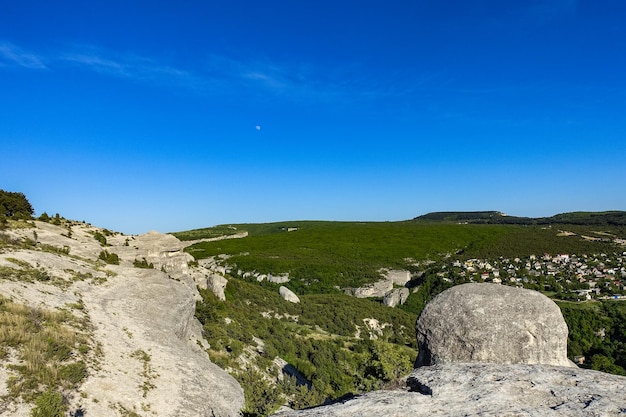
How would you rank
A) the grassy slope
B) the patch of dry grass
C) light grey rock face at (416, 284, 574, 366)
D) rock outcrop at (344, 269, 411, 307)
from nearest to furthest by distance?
1. the patch of dry grass
2. light grey rock face at (416, 284, 574, 366)
3. rock outcrop at (344, 269, 411, 307)
4. the grassy slope

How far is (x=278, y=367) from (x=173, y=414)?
15.2 meters

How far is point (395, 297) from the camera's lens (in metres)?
69.3

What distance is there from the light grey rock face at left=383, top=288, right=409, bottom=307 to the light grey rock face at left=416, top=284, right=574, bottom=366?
50525 millimetres

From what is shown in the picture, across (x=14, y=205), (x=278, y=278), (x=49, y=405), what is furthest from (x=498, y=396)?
(x=278, y=278)

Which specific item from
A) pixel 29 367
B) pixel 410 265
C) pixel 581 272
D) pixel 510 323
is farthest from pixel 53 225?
pixel 581 272

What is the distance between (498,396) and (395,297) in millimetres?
65079

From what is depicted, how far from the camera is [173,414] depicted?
14094mm

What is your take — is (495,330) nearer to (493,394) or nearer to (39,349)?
(493,394)

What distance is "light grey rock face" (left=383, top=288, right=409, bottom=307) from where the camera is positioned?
2675 inches

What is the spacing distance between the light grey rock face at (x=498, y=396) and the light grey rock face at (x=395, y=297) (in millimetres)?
61529

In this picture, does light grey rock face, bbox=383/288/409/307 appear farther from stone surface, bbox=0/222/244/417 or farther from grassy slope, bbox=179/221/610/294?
stone surface, bbox=0/222/244/417

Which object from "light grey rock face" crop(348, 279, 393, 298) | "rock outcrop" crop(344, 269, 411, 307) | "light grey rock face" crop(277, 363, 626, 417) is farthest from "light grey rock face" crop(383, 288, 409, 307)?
"light grey rock face" crop(277, 363, 626, 417)

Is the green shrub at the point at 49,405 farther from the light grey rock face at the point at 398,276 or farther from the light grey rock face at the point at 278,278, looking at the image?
the light grey rock face at the point at 398,276

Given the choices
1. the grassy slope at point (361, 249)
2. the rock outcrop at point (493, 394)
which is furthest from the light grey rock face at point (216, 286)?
the grassy slope at point (361, 249)
